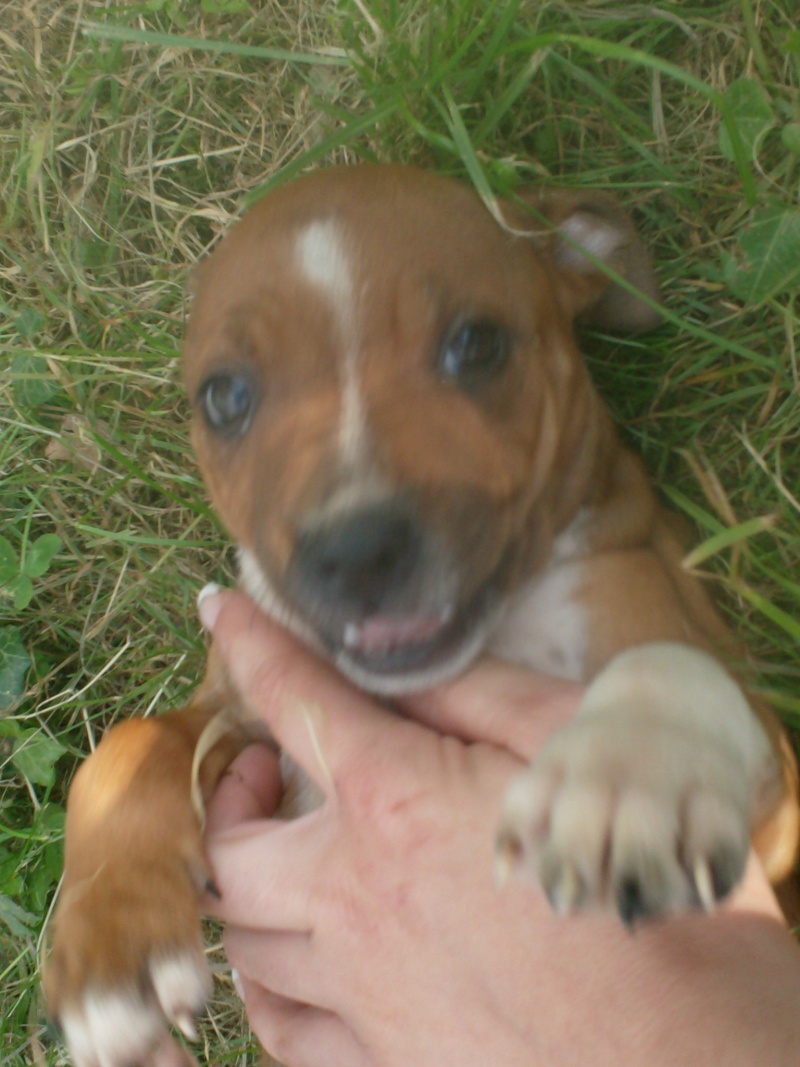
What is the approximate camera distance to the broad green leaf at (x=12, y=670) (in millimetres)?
3771

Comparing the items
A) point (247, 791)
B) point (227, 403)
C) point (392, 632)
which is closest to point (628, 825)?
point (392, 632)

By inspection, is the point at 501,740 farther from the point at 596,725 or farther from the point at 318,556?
the point at 318,556

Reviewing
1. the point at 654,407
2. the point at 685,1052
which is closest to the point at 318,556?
the point at 685,1052

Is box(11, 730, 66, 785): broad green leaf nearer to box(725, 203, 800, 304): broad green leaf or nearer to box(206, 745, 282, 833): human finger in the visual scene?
box(206, 745, 282, 833): human finger

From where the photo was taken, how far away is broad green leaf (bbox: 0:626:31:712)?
12.4 feet

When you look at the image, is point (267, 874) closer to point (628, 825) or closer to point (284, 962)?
point (284, 962)

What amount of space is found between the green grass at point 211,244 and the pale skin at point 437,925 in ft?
3.70

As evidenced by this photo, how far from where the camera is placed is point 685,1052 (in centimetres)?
175

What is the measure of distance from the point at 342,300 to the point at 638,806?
4.36 ft

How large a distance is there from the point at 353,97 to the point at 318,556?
90.7 inches

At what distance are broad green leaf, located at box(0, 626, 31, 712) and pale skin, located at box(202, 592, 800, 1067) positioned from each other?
1541 mm

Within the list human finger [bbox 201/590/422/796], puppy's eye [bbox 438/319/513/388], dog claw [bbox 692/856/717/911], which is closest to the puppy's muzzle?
human finger [bbox 201/590/422/796]

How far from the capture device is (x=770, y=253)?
9.52ft

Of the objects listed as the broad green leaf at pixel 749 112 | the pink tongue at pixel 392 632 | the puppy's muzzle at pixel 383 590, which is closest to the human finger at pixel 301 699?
the puppy's muzzle at pixel 383 590
